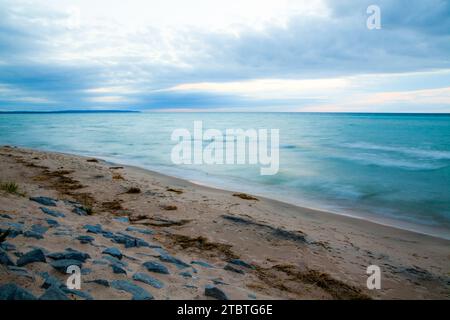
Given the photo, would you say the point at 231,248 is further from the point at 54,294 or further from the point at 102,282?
the point at 54,294

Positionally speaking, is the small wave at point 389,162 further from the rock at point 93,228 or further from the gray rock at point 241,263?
the rock at point 93,228

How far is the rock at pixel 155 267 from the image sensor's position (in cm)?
415

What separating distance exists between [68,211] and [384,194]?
11.4 metres

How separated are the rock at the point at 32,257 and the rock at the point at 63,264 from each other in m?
0.15

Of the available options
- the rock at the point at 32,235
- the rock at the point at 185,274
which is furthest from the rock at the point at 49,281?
the rock at the point at 185,274

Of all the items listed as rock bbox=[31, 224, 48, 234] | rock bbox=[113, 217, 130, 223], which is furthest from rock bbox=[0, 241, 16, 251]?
rock bbox=[113, 217, 130, 223]

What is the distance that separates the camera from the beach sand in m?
3.95

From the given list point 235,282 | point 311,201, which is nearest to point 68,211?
point 235,282

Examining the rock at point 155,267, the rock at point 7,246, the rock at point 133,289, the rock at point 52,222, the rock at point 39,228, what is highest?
the rock at point 7,246

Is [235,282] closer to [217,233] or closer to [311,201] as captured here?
[217,233]

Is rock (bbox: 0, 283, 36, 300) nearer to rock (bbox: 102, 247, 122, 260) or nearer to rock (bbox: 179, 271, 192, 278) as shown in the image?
rock (bbox: 102, 247, 122, 260)

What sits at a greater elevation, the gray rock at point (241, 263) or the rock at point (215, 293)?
the rock at point (215, 293)

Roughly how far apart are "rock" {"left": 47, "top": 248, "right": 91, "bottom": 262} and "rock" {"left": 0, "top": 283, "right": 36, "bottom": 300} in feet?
3.07

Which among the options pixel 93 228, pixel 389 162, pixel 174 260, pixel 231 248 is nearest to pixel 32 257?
pixel 93 228
